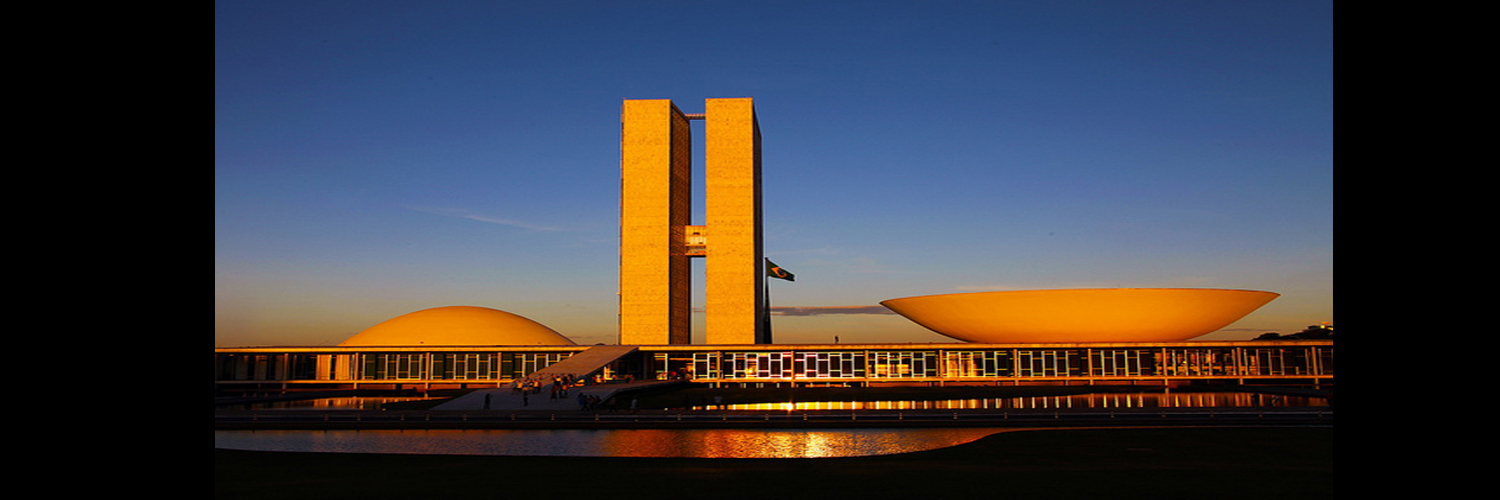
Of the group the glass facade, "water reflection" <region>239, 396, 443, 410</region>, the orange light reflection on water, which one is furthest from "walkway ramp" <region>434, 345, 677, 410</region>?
the orange light reflection on water

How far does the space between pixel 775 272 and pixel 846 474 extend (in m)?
58.5

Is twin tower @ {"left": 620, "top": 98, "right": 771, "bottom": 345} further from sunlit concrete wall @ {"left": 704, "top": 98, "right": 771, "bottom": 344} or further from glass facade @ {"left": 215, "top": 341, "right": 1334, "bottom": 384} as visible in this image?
glass facade @ {"left": 215, "top": 341, "right": 1334, "bottom": 384}

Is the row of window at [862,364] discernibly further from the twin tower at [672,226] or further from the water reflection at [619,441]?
the water reflection at [619,441]

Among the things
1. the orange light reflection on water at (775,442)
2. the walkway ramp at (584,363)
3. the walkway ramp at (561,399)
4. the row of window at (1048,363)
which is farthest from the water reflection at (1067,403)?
the walkway ramp at (584,363)

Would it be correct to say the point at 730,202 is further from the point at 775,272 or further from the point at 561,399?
the point at 561,399

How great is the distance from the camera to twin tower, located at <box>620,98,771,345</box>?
233 ft

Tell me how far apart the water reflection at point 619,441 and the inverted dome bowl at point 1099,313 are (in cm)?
3733

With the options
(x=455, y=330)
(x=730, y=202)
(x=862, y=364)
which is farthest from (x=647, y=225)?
(x=455, y=330)

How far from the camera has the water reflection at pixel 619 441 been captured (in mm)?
22469

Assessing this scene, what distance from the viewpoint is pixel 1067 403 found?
41.6 m

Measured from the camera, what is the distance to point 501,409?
37.8 metres
